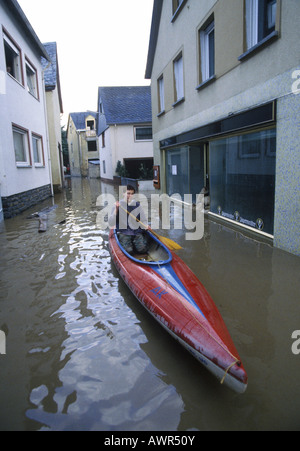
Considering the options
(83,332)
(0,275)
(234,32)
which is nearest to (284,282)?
(83,332)

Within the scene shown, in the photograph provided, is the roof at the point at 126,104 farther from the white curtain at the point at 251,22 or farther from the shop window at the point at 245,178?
the white curtain at the point at 251,22

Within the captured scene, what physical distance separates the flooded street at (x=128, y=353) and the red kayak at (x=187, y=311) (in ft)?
0.81

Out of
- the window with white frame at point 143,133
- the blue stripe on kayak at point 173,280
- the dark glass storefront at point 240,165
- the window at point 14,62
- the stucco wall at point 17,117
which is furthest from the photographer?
the window with white frame at point 143,133

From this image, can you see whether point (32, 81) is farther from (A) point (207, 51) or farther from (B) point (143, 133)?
(B) point (143, 133)

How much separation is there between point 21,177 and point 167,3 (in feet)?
26.5

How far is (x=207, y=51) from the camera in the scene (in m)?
9.18

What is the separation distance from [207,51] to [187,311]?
8.36 metres

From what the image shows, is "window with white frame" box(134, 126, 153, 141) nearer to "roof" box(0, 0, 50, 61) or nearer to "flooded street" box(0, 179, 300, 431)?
"roof" box(0, 0, 50, 61)

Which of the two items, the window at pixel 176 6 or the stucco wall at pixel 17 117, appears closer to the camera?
the stucco wall at pixel 17 117

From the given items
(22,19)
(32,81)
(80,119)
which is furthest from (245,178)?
(80,119)

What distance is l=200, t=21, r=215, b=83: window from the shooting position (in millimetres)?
8867

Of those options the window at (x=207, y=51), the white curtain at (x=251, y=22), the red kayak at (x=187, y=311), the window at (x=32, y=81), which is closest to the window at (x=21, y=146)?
the window at (x=32, y=81)

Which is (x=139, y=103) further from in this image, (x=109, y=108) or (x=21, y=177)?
(x=21, y=177)

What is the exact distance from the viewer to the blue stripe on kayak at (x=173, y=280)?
347 centimetres
